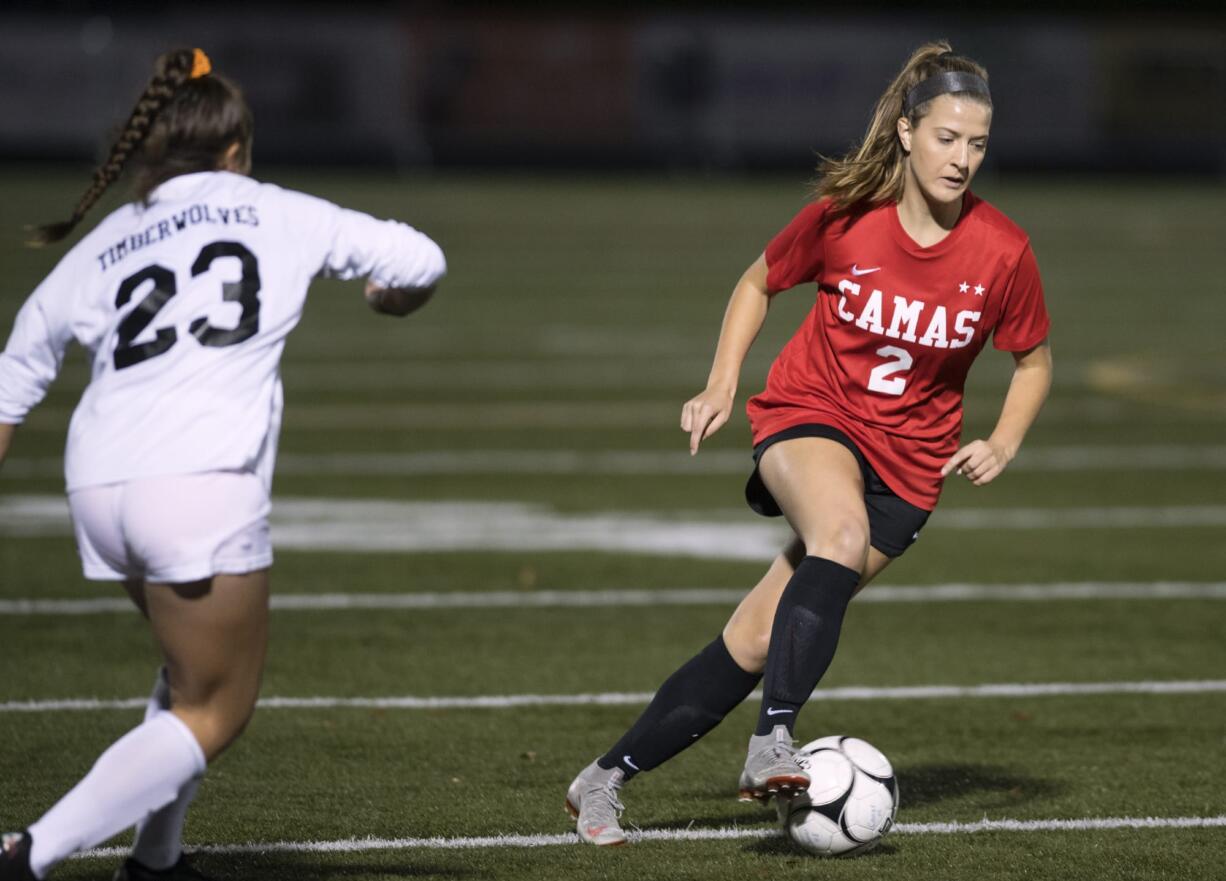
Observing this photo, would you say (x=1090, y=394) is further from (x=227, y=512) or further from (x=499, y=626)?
(x=227, y=512)

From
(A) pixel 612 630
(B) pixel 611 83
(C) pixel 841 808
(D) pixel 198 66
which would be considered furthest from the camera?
(B) pixel 611 83

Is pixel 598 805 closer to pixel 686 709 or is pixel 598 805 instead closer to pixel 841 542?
pixel 686 709

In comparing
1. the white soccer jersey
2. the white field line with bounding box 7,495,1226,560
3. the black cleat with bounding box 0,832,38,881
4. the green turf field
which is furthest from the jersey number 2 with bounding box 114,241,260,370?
the white field line with bounding box 7,495,1226,560

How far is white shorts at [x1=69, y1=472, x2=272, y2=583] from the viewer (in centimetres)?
374

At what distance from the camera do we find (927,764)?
→ 573 cm

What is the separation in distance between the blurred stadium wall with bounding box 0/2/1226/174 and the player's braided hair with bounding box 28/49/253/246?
28094 millimetres

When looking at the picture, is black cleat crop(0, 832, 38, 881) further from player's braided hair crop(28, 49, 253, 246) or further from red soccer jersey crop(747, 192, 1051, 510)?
red soccer jersey crop(747, 192, 1051, 510)

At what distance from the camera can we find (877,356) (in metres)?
4.82

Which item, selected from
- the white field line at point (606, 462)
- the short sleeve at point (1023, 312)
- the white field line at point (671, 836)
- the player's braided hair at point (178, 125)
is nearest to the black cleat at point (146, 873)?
the white field line at point (671, 836)

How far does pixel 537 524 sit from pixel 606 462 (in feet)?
6.15

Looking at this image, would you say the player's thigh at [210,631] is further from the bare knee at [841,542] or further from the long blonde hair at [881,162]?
the long blonde hair at [881,162]

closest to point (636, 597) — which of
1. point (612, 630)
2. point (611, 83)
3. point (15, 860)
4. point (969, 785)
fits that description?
point (612, 630)

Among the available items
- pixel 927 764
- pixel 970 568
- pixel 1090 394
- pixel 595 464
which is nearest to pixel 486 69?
pixel 1090 394

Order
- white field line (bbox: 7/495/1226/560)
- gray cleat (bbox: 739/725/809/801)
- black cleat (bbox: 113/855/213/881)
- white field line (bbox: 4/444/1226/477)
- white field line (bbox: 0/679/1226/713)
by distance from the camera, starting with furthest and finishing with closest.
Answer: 1. white field line (bbox: 4/444/1226/477)
2. white field line (bbox: 7/495/1226/560)
3. white field line (bbox: 0/679/1226/713)
4. gray cleat (bbox: 739/725/809/801)
5. black cleat (bbox: 113/855/213/881)
